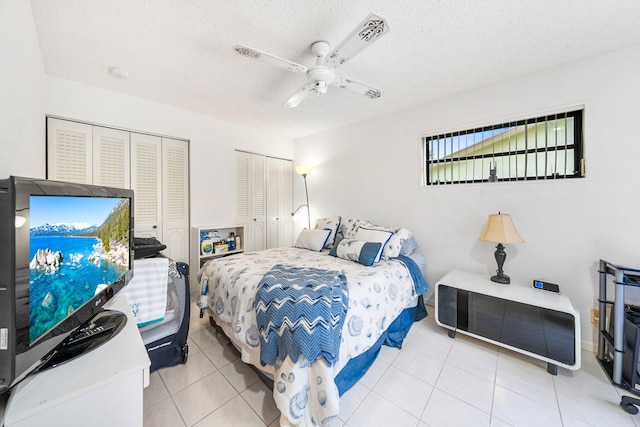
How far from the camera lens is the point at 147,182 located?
9.27 feet

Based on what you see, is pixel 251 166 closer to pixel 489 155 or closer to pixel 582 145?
pixel 489 155

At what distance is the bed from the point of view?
1262 millimetres

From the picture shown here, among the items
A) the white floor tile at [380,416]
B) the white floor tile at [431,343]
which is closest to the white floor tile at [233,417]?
the white floor tile at [380,416]

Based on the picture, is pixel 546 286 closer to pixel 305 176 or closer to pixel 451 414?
pixel 451 414

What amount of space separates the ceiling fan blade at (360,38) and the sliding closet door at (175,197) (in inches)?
93.6

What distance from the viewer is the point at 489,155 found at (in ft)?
8.13

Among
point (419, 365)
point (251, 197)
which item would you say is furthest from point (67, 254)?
point (251, 197)

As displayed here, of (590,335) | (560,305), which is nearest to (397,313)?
(560,305)

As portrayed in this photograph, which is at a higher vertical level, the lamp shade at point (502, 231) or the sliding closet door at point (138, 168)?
Result: the sliding closet door at point (138, 168)

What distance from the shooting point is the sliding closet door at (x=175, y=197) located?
9.72 ft

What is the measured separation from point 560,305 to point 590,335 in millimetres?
666

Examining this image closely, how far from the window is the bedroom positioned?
0.13 metres

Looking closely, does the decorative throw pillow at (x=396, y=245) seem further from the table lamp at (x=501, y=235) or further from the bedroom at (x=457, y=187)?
the table lamp at (x=501, y=235)

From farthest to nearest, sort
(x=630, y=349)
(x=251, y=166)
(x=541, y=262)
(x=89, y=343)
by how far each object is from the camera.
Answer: (x=251, y=166), (x=541, y=262), (x=630, y=349), (x=89, y=343)
